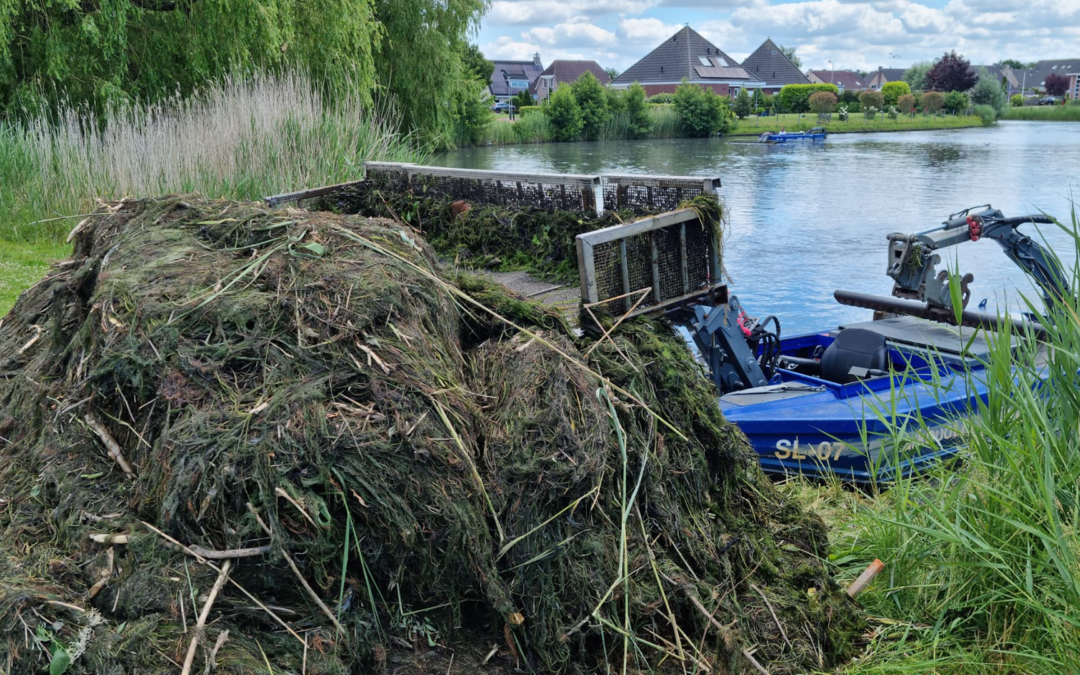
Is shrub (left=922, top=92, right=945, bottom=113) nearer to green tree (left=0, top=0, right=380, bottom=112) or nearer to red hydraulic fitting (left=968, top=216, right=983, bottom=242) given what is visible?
green tree (left=0, top=0, right=380, bottom=112)

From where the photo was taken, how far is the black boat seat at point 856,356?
8359 mm

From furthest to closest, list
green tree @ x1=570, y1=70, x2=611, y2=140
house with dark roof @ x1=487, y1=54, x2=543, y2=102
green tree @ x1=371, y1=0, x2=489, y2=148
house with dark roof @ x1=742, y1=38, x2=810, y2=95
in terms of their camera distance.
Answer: house with dark roof @ x1=487, y1=54, x2=543, y2=102 < house with dark roof @ x1=742, y1=38, x2=810, y2=95 < green tree @ x1=570, y1=70, x2=611, y2=140 < green tree @ x1=371, y1=0, x2=489, y2=148

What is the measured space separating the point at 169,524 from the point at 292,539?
428 millimetres

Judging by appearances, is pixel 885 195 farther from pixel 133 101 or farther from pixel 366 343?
pixel 366 343

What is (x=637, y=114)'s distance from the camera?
169 ft

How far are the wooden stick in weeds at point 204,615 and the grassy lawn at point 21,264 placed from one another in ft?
18.3

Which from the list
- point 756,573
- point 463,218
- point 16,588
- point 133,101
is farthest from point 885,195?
point 16,588

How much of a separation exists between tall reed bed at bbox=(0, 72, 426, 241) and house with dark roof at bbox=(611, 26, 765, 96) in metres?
62.8

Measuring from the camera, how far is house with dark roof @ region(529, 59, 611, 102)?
276 feet

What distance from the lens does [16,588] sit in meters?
2.73

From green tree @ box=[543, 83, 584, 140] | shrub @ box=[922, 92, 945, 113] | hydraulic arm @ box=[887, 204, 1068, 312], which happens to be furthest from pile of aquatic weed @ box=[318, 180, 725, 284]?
shrub @ box=[922, 92, 945, 113]

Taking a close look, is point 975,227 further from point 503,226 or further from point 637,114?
point 637,114

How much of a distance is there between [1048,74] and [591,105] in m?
100

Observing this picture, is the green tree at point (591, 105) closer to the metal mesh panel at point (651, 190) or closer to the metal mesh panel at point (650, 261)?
the metal mesh panel at point (651, 190)
